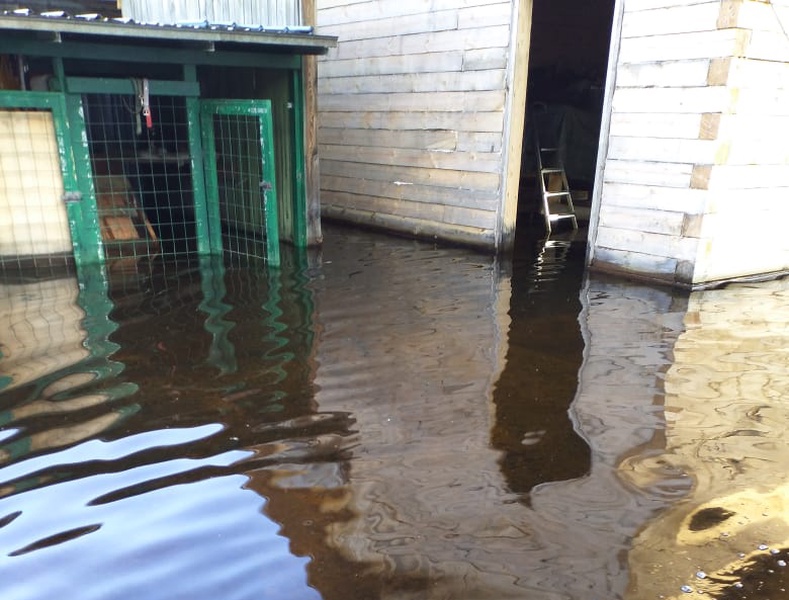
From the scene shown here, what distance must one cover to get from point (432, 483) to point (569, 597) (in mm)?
914

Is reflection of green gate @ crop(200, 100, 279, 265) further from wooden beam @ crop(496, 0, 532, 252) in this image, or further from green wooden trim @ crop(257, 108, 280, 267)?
wooden beam @ crop(496, 0, 532, 252)

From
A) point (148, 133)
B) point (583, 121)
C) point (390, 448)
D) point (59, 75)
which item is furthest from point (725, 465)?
point (583, 121)

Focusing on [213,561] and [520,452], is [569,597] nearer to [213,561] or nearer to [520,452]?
[520,452]

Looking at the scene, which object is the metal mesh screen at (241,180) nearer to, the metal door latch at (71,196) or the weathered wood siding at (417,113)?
the metal door latch at (71,196)

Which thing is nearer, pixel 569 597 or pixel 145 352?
pixel 569 597

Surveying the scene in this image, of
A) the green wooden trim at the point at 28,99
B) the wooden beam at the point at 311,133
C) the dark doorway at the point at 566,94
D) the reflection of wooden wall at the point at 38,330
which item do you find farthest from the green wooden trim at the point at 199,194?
the dark doorway at the point at 566,94

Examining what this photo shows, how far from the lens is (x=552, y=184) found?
33.5 ft

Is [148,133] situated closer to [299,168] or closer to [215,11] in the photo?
[215,11]

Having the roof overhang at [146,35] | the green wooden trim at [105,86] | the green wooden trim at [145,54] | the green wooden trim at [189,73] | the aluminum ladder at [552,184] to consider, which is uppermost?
the roof overhang at [146,35]

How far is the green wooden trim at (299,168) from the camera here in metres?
7.87

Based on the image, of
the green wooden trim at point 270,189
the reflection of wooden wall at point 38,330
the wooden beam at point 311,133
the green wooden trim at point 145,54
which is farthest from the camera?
the wooden beam at point 311,133

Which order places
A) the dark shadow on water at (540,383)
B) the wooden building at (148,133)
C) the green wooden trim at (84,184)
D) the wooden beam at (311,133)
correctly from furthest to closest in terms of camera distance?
the wooden beam at (311,133)
the green wooden trim at (84,184)
the wooden building at (148,133)
the dark shadow on water at (540,383)

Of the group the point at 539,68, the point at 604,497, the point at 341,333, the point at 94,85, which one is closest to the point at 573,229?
the point at 539,68

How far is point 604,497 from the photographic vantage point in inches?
121
